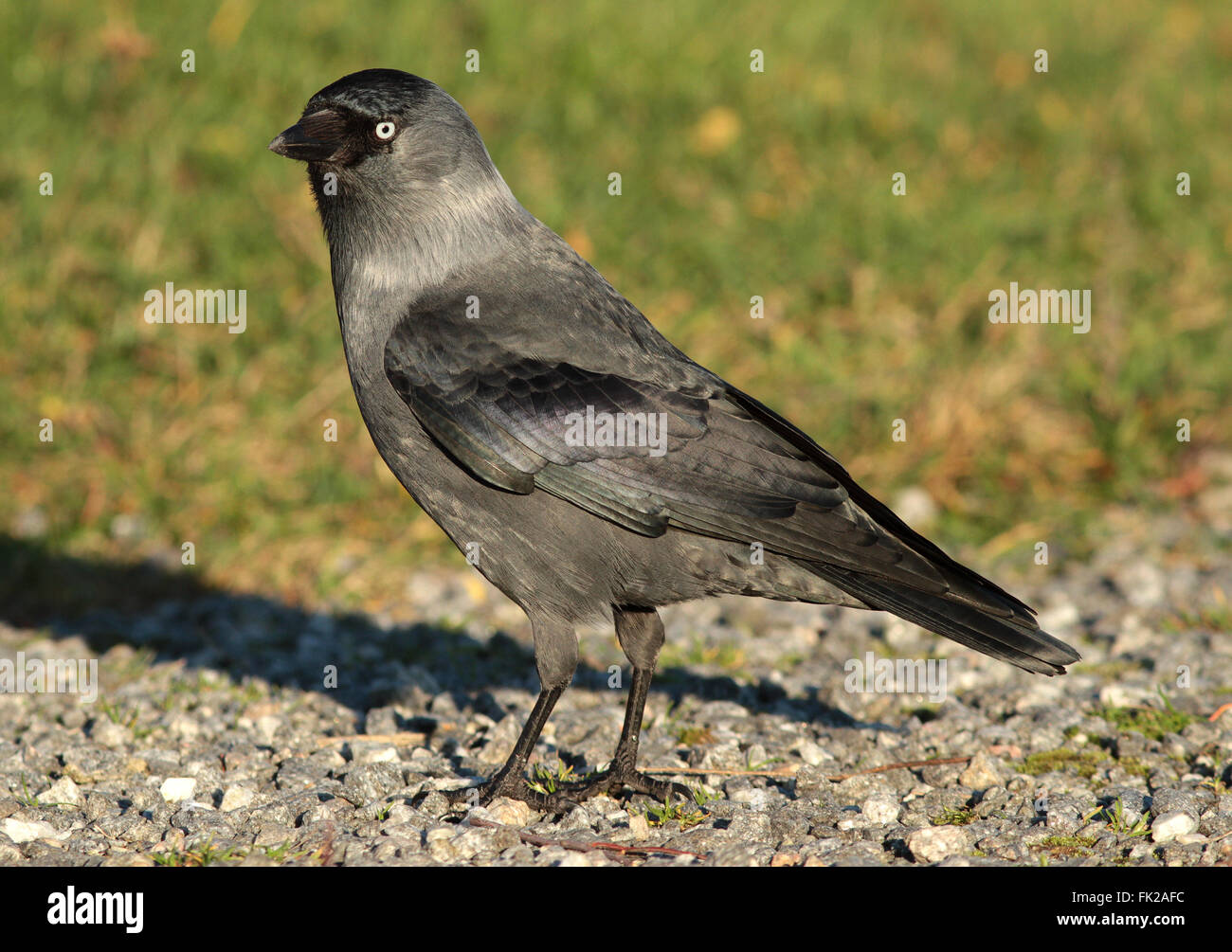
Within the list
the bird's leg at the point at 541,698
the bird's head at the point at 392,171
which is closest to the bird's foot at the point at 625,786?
the bird's leg at the point at 541,698

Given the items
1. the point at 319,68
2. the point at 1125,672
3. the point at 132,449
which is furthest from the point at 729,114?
the point at 1125,672

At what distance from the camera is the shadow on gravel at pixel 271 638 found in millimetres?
5570

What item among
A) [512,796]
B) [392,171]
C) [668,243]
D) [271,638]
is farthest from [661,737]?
[668,243]

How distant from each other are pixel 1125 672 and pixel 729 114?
567 centimetres

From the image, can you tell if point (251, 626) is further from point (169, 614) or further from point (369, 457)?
point (369, 457)

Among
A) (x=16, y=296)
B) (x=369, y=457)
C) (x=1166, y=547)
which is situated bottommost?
(x=1166, y=547)

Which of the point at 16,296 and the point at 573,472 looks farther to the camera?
the point at 16,296

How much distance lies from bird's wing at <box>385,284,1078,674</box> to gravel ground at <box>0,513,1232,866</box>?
1.94ft

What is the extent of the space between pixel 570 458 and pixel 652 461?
266 mm

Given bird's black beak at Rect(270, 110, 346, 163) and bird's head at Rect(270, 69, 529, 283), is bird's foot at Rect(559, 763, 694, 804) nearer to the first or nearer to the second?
bird's head at Rect(270, 69, 529, 283)

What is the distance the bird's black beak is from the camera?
454 cm

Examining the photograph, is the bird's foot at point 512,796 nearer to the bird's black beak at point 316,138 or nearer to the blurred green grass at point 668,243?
the bird's black beak at point 316,138

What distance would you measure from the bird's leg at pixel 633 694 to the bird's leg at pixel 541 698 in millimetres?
170

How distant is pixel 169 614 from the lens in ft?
21.4
